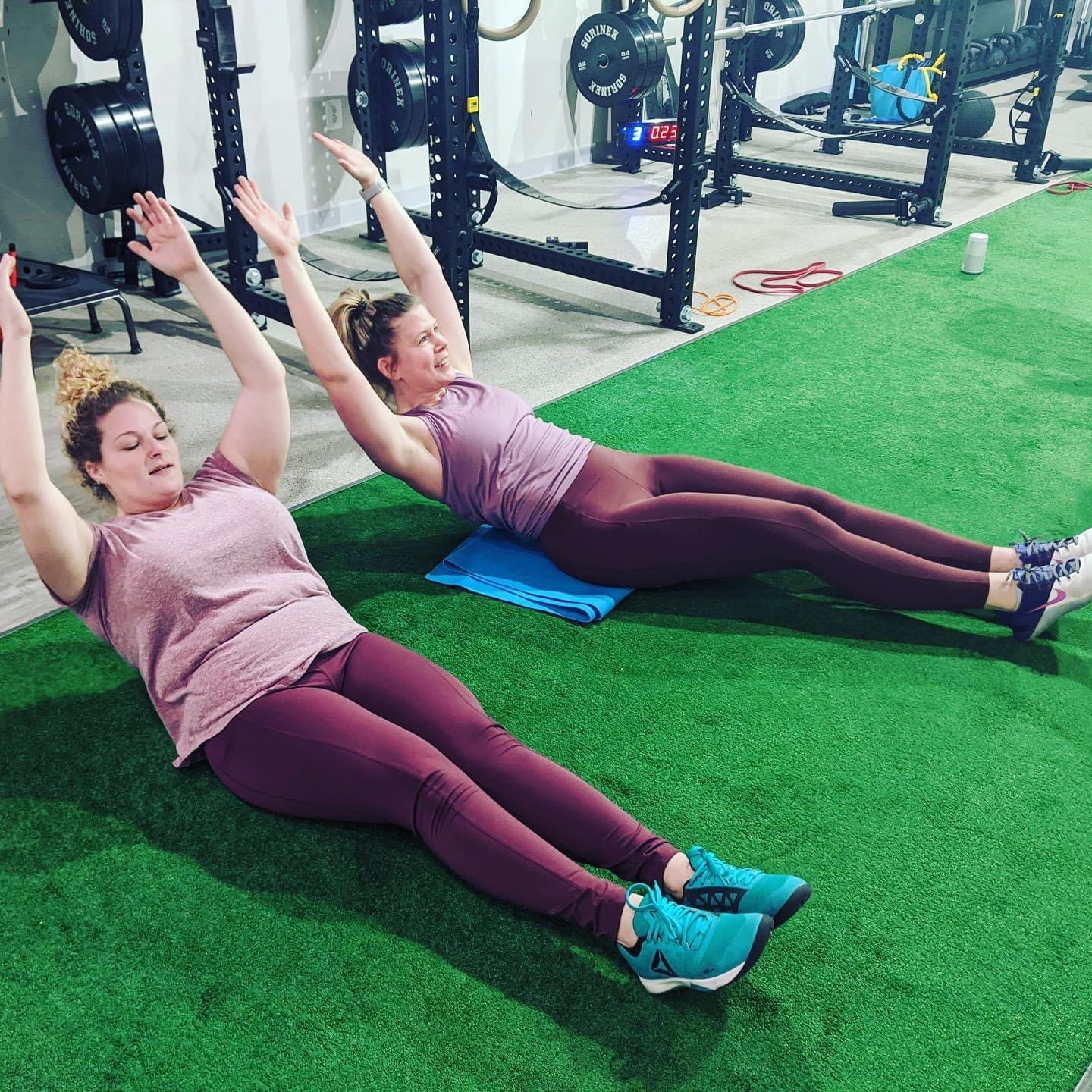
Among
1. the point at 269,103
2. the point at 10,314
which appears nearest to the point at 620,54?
the point at 269,103

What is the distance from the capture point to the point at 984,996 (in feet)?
5.41

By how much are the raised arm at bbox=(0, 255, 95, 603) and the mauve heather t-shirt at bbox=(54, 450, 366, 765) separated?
3.7 inches

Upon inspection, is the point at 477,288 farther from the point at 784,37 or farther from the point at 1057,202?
the point at 1057,202

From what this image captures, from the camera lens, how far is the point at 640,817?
6.43ft

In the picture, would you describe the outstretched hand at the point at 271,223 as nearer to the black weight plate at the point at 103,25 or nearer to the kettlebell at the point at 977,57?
the black weight plate at the point at 103,25

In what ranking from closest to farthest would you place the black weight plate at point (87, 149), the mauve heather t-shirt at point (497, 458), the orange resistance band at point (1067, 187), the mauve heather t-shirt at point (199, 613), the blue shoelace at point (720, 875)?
the blue shoelace at point (720, 875)
the mauve heather t-shirt at point (199, 613)
the mauve heather t-shirt at point (497, 458)
the black weight plate at point (87, 149)
the orange resistance band at point (1067, 187)

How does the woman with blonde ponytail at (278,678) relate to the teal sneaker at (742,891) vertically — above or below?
above

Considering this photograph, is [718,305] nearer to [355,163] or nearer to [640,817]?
[355,163]

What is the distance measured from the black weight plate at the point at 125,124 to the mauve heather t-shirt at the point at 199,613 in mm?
2679

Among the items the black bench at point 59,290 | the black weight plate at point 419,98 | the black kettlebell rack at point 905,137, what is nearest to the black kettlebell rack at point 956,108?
the black kettlebell rack at point 905,137

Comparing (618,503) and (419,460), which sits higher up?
(419,460)

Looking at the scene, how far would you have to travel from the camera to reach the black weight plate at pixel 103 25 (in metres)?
3.85

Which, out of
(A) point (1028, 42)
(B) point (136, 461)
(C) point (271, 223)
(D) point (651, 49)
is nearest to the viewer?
(B) point (136, 461)

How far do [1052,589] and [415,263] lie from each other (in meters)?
1.65
